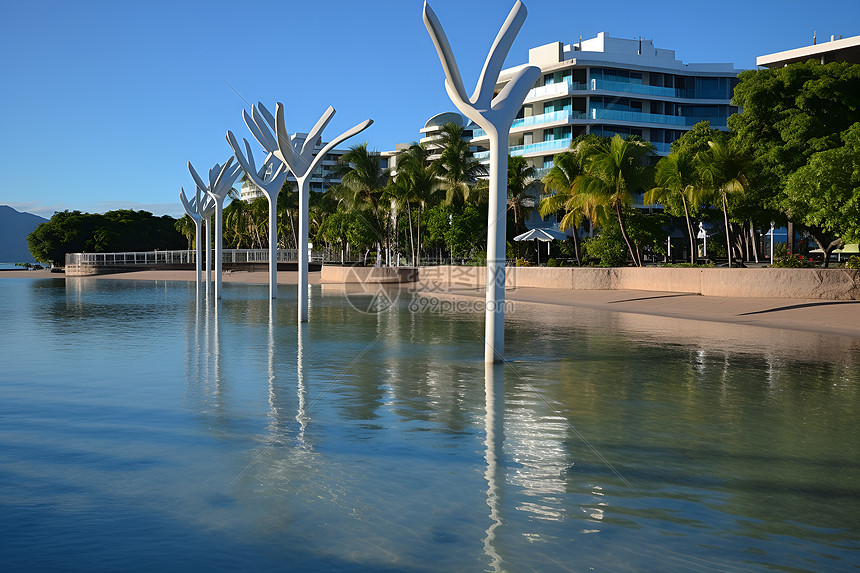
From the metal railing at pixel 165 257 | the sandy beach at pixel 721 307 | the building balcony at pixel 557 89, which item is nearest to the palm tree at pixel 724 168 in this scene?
the sandy beach at pixel 721 307

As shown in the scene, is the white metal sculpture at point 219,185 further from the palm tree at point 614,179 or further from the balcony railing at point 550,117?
the balcony railing at point 550,117

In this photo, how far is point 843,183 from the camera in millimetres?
23844

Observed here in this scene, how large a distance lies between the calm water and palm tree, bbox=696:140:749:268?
19659 millimetres

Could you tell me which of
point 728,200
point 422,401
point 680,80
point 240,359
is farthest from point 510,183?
point 422,401

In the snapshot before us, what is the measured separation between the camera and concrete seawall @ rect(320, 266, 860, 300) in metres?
23.5

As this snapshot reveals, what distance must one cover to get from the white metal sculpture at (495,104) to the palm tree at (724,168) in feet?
72.4

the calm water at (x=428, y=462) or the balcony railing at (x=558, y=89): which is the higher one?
the balcony railing at (x=558, y=89)

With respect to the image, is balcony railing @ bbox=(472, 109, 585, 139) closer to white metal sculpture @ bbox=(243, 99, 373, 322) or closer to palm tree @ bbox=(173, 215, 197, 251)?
white metal sculpture @ bbox=(243, 99, 373, 322)

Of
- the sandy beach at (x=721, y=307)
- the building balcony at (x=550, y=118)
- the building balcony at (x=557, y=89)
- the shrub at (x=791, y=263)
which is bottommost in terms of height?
the sandy beach at (x=721, y=307)

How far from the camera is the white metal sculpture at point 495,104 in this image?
11859 millimetres

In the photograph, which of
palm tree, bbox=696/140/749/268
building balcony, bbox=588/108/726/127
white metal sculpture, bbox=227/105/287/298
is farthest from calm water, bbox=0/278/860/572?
building balcony, bbox=588/108/726/127

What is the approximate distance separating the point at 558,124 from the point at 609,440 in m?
62.7

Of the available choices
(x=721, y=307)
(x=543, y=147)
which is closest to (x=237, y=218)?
(x=543, y=147)

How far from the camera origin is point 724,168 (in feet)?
106
